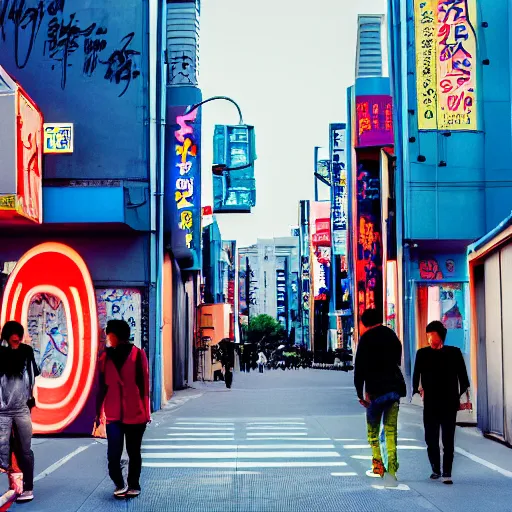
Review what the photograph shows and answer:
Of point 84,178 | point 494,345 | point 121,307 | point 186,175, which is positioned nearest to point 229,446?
point 494,345

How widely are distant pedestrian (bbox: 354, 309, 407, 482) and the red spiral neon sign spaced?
7.85 meters

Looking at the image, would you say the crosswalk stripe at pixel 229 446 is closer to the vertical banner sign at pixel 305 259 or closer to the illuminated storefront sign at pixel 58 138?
the illuminated storefront sign at pixel 58 138

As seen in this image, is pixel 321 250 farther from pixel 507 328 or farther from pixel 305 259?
pixel 507 328

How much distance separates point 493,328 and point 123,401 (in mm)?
7231

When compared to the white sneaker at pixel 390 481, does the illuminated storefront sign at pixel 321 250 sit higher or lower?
higher

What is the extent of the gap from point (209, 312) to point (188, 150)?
84.5 feet

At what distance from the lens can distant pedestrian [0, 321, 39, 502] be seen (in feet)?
30.9

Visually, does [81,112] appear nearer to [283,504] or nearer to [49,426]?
[49,426]

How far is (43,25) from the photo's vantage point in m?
19.5

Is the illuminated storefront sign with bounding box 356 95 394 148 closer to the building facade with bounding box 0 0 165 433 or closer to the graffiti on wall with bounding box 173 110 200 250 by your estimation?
the graffiti on wall with bounding box 173 110 200 250

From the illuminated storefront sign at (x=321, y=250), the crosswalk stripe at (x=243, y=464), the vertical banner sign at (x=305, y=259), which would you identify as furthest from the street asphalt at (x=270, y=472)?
the vertical banner sign at (x=305, y=259)

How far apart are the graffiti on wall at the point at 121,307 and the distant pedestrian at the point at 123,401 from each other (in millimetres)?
8804

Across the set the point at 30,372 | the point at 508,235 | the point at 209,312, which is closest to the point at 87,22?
the point at 508,235

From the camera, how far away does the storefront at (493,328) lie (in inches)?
548
